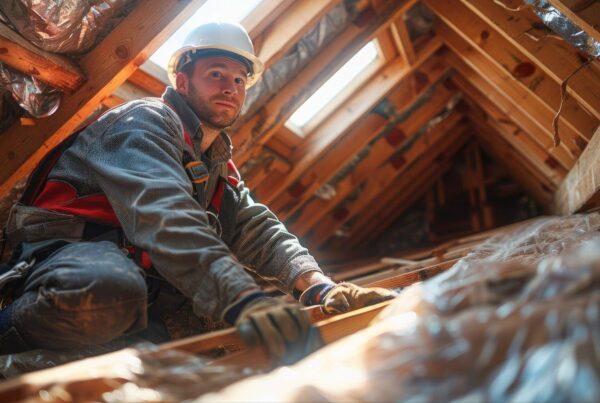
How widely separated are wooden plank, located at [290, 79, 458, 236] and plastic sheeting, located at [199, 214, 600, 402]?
161 inches

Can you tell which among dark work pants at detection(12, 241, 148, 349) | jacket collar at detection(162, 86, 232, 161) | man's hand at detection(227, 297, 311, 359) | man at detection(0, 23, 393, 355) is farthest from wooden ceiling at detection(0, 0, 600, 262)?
man's hand at detection(227, 297, 311, 359)

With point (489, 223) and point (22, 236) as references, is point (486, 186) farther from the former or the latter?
point (22, 236)

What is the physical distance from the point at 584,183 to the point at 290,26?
188 centimetres

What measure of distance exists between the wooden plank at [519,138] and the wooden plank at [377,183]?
2.18 feet

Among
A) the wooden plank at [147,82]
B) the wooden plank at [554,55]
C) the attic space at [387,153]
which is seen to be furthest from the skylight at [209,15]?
the wooden plank at [554,55]

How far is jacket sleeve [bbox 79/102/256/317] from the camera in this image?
4.61 feet

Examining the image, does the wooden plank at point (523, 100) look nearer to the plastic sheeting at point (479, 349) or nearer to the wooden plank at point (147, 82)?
the wooden plank at point (147, 82)

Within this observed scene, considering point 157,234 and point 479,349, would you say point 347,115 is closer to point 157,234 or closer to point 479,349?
point 157,234

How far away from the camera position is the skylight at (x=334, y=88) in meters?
4.18

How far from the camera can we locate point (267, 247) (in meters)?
2.25

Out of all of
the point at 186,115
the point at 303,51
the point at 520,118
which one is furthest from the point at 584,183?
the point at 186,115

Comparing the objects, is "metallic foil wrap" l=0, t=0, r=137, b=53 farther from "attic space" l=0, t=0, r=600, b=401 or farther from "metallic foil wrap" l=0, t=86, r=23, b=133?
"metallic foil wrap" l=0, t=86, r=23, b=133

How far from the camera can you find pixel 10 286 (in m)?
1.67

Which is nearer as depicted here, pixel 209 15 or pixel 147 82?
pixel 147 82
